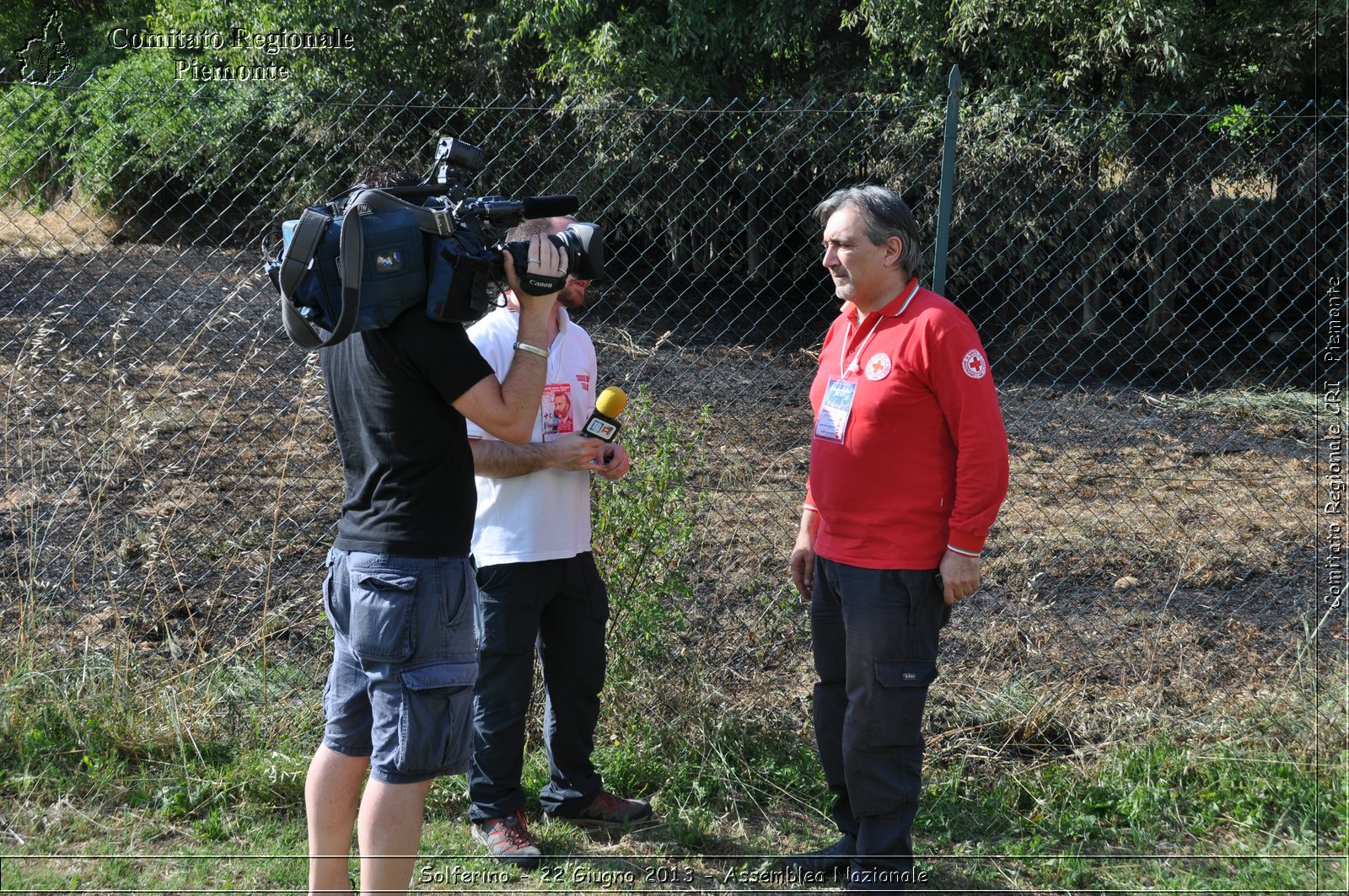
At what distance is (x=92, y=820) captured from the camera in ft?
10.4

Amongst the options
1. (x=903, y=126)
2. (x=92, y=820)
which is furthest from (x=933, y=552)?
(x=903, y=126)

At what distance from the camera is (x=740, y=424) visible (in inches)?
294

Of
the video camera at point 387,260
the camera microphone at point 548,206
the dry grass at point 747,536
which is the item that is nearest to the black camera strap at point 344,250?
the video camera at point 387,260

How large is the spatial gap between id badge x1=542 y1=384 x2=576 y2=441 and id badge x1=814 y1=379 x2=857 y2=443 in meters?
0.72

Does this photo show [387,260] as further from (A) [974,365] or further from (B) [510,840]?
(B) [510,840]

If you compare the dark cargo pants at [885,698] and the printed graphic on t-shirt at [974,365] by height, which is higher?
the printed graphic on t-shirt at [974,365]

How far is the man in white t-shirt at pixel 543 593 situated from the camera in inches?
117

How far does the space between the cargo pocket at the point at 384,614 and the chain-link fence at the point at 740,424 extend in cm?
128

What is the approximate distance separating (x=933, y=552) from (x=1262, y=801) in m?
1.52

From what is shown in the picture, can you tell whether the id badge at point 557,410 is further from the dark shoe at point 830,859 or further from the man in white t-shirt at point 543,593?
the dark shoe at point 830,859

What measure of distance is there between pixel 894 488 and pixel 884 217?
0.70 m

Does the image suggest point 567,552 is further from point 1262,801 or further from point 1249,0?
point 1249,0

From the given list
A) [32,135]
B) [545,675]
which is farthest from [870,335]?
[32,135]

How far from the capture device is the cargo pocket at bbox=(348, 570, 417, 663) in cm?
230
